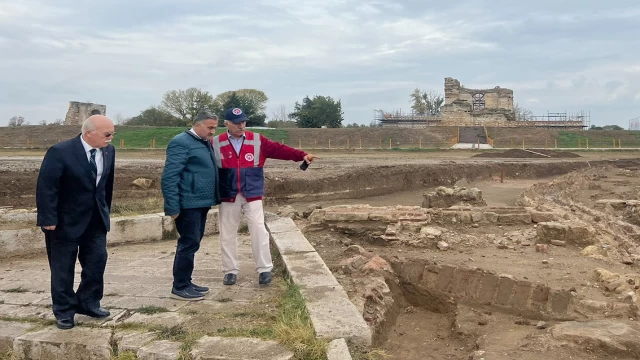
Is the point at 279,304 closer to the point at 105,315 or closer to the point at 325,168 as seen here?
the point at 105,315

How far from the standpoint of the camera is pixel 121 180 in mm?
16891

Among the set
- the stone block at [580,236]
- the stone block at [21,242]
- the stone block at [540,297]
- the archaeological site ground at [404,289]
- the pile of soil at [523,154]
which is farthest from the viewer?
the pile of soil at [523,154]

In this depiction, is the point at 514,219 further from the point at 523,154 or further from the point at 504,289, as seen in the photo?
the point at 523,154

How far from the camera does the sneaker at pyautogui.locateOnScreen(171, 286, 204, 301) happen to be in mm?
4316

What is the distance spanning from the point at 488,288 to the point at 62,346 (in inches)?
161

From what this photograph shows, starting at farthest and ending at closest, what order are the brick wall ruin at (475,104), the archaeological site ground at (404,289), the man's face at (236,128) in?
the brick wall ruin at (475,104) → the man's face at (236,128) → the archaeological site ground at (404,289)

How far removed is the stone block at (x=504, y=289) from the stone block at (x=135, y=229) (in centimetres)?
458

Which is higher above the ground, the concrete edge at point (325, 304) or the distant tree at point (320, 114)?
the distant tree at point (320, 114)

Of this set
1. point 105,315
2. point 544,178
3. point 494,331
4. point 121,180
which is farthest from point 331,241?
point 544,178

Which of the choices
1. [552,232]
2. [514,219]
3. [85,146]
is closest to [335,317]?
[85,146]

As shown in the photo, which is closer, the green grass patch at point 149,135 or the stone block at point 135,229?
the stone block at point 135,229

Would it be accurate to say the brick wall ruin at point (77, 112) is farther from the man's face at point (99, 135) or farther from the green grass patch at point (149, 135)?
the man's face at point (99, 135)

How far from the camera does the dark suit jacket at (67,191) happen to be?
11.7 ft

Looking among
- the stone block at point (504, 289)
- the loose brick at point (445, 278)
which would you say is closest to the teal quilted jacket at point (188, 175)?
the loose brick at point (445, 278)
